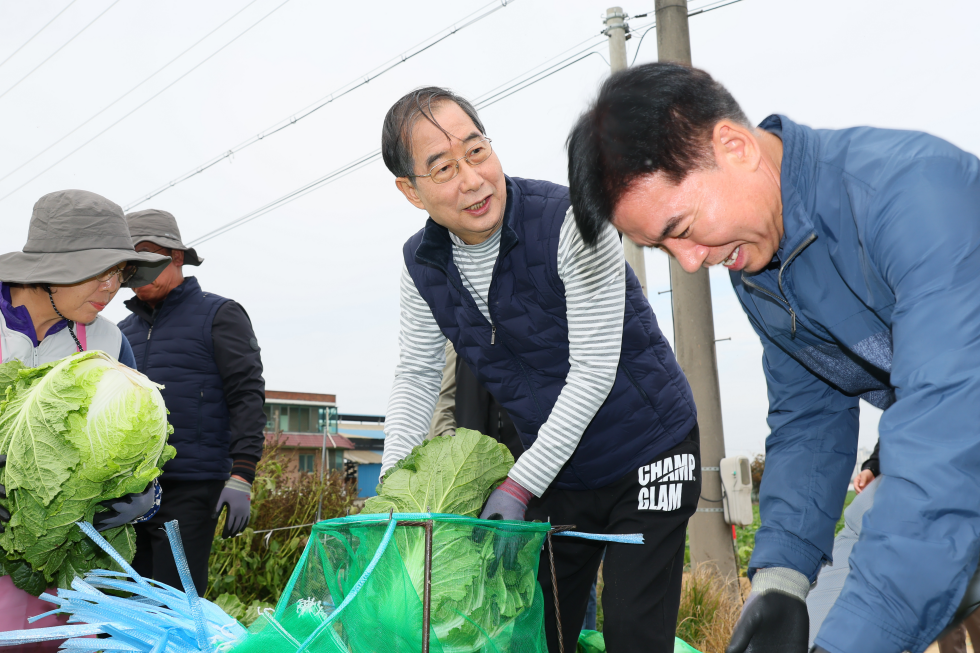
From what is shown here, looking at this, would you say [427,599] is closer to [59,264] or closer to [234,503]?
[59,264]

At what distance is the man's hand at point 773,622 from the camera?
1.76 metres

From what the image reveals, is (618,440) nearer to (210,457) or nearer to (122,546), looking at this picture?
(122,546)

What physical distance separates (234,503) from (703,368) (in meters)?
4.30

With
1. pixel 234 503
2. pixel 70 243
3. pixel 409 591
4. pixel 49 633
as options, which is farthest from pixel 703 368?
pixel 49 633

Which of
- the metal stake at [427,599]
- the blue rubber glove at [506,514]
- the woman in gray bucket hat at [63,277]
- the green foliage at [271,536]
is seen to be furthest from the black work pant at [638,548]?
the green foliage at [271,536]

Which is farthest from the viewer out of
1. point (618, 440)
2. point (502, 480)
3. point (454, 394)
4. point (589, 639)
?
point (454, 394)

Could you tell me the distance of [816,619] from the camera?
84.4 inches

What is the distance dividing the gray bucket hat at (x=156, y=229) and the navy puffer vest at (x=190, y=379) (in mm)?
291

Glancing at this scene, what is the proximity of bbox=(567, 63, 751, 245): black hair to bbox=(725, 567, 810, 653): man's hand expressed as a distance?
3.27 ft

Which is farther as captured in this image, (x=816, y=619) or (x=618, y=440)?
(x=618, y=440)

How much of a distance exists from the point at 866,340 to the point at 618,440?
1046mm

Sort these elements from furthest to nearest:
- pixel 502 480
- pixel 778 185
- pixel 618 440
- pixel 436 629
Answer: pixel 618 440 < pixel 502 480 < pixel 436 629 < pixel 778 185

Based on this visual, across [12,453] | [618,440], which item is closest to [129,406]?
[12,453]

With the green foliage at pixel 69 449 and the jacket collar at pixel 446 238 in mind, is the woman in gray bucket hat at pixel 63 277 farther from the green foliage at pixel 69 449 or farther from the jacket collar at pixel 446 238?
the jacket collar at pixel 446 238
